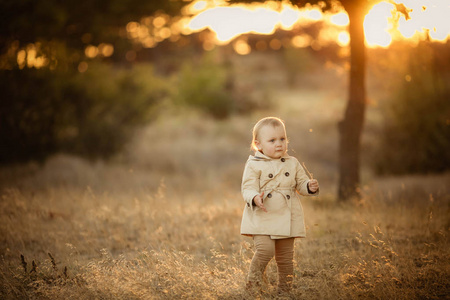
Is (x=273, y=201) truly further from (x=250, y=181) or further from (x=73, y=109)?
(x=73, y=109)

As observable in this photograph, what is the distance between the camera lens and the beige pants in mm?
3391

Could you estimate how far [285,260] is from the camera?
11.5 ft

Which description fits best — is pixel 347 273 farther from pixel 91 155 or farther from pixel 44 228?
pixel 91 155

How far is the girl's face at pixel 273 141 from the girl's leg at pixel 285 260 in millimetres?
754

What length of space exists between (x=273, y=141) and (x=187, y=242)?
2233mm

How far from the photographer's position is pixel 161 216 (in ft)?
20.0

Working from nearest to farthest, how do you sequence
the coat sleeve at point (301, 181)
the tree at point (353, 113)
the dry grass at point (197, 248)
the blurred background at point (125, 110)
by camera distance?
the coat sleeve at point (301, 181), the dry grass at point (197, 248), the tree at point (353, 113), the blurred background at point (125, 110)

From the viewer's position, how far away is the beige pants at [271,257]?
339 cm

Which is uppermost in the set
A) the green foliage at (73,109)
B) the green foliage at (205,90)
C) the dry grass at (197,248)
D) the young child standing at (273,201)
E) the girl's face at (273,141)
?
the green foliage at (205,90)

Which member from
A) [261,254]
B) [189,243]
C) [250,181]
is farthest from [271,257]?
[189,243]

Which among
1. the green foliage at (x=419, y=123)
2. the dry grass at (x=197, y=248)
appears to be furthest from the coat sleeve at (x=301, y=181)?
the green foliage at (x=419, y=123)

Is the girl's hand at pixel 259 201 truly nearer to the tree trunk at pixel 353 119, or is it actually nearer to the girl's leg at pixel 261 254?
the girl's leg at pixel 261 254

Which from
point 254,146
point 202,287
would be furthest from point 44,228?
point 254,146

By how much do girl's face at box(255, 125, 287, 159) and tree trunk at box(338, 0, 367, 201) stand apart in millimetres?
3552
